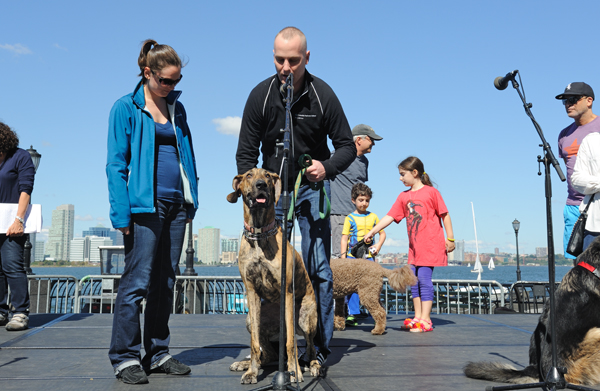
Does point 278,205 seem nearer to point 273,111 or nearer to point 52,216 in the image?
point 273,111

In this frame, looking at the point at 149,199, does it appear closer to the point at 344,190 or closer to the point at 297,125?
the point at 297,125

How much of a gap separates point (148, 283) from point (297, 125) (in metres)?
1.66

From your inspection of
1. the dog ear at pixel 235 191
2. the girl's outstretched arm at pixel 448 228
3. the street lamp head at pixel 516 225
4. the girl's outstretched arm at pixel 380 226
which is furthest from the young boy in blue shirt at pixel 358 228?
the street lamp head at pixel 516 225

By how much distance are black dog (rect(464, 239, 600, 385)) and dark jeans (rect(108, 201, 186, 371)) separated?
102 inches

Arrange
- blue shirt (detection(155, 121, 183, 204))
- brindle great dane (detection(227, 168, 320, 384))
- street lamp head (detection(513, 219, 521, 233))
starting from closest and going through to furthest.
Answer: brindle great dane (detection(227, 168, 320, 384)), blue shirt (detection(155, 121, 183, 204)), street lamp head (detection(513, 219, 521, 233))

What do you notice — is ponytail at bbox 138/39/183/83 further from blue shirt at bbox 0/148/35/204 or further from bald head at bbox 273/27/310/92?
blue shirt at bbox 0/148/35/204

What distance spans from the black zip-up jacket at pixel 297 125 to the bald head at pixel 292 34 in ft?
1.11

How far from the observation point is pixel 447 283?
10641 mm

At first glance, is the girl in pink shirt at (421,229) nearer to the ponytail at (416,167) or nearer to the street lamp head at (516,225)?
the ponytail at (416,167)

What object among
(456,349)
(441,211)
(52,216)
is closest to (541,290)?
(441,211)

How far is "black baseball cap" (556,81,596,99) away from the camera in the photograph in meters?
4.70

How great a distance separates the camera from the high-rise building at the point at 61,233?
161 meters

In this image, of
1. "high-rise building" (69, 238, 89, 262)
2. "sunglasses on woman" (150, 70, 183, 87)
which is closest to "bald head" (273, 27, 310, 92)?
"sunglasses on woman" (150, 70, 183, 87)

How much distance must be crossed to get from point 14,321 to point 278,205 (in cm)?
388
